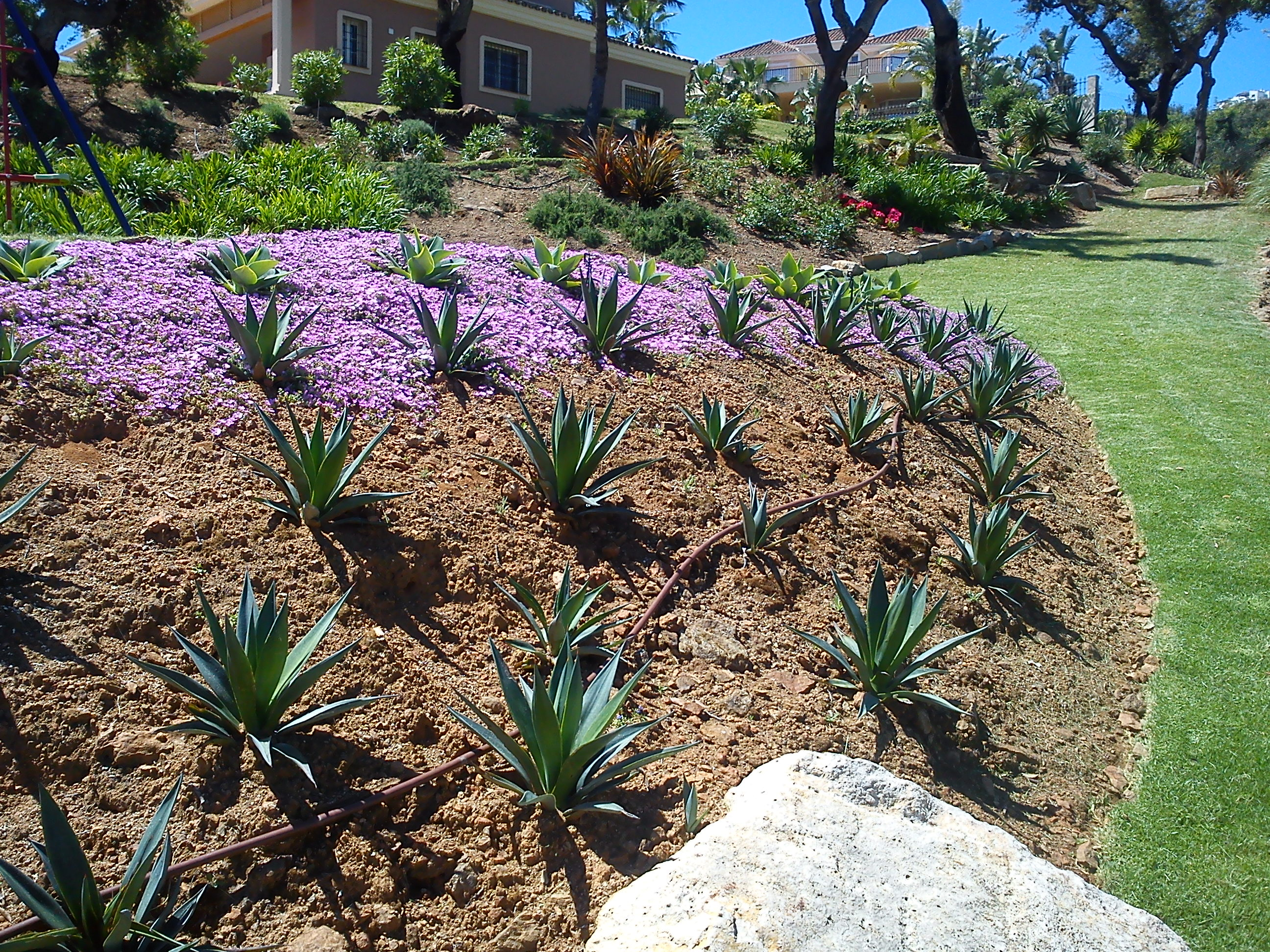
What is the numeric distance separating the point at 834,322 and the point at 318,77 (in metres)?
16.8

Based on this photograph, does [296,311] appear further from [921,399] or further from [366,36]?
[366,36]

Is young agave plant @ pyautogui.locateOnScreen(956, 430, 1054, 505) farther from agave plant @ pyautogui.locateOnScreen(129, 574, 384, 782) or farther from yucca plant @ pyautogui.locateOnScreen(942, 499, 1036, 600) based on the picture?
agave plant @ pyautogui.locateOnScreen(129, 574, 384, 782)

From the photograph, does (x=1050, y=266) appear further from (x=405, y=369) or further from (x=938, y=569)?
(x=405, y=369)

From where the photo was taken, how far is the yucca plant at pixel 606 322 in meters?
5.19

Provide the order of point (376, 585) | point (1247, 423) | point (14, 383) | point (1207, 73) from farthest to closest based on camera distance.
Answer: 1. point (1207, 73)
2. point (1247, 423)
3. point (14, 383)
4. point (376, 585)

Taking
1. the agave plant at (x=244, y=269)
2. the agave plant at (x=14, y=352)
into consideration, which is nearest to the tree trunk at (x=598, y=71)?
the agave plant at (x=244, y=269)

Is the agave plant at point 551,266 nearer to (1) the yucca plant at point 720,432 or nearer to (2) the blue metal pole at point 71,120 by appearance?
(1) the yucca plant at point 720,432

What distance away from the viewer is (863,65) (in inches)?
2554

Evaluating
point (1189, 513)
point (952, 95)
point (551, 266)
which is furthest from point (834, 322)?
point (952, 95)

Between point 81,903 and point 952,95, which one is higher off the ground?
point 952,95

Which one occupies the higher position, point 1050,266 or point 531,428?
point 1050,266

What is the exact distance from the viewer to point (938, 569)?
466 cm

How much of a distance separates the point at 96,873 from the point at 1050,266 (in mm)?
15089

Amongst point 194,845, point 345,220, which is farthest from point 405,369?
point 345,220
